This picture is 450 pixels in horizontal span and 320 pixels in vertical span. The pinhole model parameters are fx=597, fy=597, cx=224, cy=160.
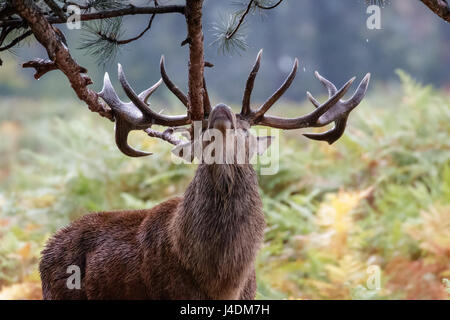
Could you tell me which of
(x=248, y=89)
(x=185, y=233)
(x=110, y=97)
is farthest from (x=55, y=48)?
(x=185, y=233)

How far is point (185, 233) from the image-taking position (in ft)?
9.90

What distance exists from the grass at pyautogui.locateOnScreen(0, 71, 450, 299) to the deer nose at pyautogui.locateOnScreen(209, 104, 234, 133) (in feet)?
6.86

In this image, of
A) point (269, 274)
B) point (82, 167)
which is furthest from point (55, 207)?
point (269, 274)

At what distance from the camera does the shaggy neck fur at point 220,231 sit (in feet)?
9.66

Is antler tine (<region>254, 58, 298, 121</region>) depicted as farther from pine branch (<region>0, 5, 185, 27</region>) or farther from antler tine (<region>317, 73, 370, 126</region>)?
pine branch (<region>0, 5, 185, 27</region>)

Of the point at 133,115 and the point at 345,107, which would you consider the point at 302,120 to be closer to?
the point at 345,107

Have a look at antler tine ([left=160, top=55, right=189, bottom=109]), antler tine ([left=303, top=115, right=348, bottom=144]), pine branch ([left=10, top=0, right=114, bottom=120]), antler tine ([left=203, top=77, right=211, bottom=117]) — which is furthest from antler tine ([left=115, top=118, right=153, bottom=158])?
antler tine ([left=303, top=115, right=348, bottom=144])

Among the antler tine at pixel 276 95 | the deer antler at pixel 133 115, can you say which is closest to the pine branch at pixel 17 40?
the deer antler at pixel 133 115

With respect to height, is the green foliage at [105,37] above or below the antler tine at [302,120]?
above

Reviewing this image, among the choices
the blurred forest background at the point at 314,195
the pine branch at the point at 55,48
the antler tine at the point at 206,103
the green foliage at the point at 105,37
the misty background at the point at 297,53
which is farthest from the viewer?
the misty background at the point at 297,53

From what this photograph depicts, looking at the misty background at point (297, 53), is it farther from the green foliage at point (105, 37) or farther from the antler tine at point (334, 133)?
the green foliage at point (105, 37)

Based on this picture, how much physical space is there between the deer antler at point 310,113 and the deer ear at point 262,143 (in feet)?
0.25

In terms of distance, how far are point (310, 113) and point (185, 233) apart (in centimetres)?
93
